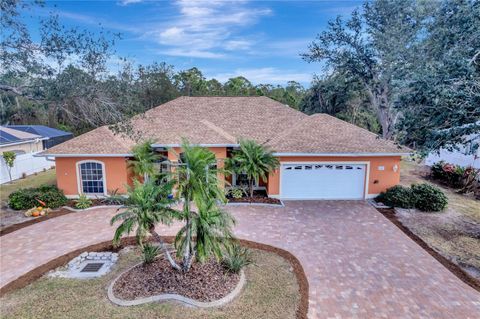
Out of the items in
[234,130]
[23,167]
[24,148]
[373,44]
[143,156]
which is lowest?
[23,167]

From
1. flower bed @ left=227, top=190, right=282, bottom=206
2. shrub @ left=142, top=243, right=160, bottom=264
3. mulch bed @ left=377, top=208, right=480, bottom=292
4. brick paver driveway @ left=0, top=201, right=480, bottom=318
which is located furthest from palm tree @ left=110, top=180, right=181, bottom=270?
mulch bed @ left=377, top=208, right=480, bottom=292

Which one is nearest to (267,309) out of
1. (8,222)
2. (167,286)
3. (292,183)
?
(167,286)

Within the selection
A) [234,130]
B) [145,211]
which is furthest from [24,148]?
[145,211]

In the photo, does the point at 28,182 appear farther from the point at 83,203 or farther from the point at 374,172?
the point at 374,172

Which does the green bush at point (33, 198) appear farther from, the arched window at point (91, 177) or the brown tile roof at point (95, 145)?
the brown tile roof at point (95, 145)

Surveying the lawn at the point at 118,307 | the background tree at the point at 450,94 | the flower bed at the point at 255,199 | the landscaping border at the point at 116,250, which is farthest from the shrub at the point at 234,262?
the background tree at the point at 450,94

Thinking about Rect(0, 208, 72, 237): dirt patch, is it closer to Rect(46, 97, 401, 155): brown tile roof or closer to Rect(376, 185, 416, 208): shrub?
Rect(46, 97, 401, 155): brown tile roof
